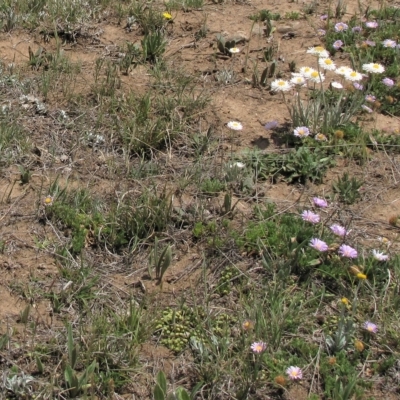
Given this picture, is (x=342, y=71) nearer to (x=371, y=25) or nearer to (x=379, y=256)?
(x=371, y=25)

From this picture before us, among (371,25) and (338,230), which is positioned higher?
(371,25)

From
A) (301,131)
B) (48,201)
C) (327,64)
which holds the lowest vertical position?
(48,201)

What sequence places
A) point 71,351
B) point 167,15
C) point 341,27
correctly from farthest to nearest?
1. point 167,15
2. point 341,27
3. point 71,351

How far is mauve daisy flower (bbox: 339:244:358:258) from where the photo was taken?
3318 mm

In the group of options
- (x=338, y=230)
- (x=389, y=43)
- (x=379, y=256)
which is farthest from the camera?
(x=389, y=43)

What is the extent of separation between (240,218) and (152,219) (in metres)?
0.47

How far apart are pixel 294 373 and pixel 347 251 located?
0.74m

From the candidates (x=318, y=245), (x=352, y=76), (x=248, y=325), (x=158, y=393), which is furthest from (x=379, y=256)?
(x=352, y=76)

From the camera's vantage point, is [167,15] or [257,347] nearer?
[257,347]

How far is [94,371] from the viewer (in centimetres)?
285

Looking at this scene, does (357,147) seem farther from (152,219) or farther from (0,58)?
(0,58)

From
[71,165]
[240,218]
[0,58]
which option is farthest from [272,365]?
[0,58]

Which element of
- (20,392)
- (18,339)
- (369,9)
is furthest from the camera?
(369,9)

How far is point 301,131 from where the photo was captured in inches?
161
